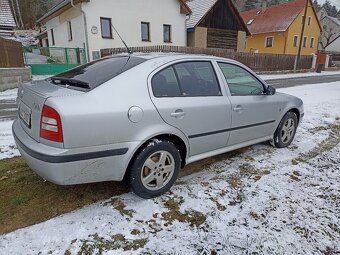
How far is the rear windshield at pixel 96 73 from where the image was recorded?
2.86 m

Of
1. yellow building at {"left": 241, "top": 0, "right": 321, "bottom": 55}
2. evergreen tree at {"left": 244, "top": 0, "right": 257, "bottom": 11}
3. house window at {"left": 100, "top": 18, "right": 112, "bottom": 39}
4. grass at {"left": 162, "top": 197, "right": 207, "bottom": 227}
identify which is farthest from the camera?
evergreen tree at {"left": 244, "top": 0, "right": 257, "bottom": 11}

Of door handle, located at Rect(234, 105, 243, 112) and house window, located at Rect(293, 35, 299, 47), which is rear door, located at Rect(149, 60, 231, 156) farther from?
house window, located at Rect(293, 35, 299, 47)

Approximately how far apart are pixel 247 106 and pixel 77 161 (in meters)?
2.43

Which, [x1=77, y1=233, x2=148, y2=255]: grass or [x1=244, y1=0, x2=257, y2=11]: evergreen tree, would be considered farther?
[x1=244, y1=0, x2=257, y2=11]: evergreen tree

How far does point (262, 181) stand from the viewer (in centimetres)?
362

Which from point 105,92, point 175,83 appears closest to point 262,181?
point 175,83

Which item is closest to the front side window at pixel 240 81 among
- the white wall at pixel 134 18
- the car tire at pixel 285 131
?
the car tire at pixel 285 131

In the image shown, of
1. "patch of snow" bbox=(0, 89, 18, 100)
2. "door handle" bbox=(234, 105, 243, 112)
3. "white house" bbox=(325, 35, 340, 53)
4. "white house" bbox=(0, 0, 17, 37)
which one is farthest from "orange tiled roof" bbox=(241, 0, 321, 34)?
"door handle" bbox=(234, 105, 243, 112)

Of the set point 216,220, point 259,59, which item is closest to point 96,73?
point 216,220

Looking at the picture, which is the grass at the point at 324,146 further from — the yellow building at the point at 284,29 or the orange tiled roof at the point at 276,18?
the orange tiled roof at the point at 276,18

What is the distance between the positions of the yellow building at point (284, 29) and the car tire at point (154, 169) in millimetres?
38000

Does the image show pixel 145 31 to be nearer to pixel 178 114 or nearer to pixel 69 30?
pixel 69 30

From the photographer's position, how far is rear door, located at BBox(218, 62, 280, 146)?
149 inches

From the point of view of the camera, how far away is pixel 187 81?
→ 11.0ft
